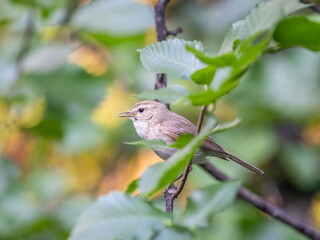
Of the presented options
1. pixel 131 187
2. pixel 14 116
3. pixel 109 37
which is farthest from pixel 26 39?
pixel 131 187

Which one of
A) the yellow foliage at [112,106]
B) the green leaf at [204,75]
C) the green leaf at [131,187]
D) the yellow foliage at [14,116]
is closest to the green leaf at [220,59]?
the green leaf at [204,75]

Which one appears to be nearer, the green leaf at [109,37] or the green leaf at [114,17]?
the green leaf at [114,17]

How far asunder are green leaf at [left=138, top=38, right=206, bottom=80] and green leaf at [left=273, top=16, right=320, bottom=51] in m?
0.24

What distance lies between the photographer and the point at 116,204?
1154 millimetres

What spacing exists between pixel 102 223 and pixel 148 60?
0.40m

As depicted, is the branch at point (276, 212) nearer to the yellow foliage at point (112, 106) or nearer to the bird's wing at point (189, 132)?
the bird's wing at point (189, 132)

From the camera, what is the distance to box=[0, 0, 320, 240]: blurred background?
8.72 ft

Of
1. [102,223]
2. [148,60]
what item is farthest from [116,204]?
[148,60]

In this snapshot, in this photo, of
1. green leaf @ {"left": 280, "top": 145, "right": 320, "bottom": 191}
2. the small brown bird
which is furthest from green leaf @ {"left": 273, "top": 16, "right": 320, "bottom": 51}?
green leaf @ {"left": 280, "top": 145, "right": 320, "bottom": 191}

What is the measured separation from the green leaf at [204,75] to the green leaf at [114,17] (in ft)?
5.18

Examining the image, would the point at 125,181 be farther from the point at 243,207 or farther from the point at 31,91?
the point at 31,91

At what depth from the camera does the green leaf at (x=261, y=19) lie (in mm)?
→ 927

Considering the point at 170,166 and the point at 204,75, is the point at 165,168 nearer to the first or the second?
the point at 170,166

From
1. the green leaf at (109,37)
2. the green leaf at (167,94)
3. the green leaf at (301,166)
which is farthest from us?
the green leaf at (301,166)
